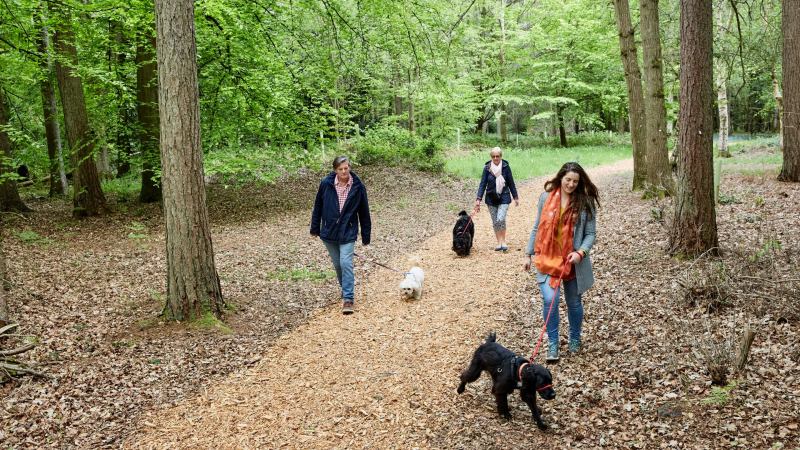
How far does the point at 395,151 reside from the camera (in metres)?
22.4

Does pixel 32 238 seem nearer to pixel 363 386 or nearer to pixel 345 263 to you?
pixel 345 263

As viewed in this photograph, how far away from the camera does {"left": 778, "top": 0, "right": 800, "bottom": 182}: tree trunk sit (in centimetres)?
1138

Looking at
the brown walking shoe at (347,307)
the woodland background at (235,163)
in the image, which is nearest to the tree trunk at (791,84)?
the woodland background at (235,163)

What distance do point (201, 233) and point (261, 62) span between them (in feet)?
26.2

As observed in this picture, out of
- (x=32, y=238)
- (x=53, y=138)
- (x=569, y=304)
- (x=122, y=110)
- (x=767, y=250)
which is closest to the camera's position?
→ (x=569, y=304)

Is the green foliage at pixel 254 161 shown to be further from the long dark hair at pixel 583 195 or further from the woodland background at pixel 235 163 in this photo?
the long dark hair at pixel 583 195

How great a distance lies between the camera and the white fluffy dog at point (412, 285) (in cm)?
759

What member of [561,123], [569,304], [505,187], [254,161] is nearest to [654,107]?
[505,187]

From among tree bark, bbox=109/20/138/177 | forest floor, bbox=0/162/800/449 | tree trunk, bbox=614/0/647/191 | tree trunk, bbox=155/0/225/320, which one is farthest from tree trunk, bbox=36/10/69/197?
tree trunk, bbox=614/0/647/191

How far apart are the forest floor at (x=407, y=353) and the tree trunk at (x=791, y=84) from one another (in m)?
2.69

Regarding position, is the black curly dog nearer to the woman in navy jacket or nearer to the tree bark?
the woman in navy jacket

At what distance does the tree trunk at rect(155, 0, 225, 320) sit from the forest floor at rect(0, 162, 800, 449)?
500 millimetres

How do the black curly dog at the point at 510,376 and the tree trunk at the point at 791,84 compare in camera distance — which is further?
the tree trunk at the point at 791,84

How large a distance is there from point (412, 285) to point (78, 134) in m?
9.86
